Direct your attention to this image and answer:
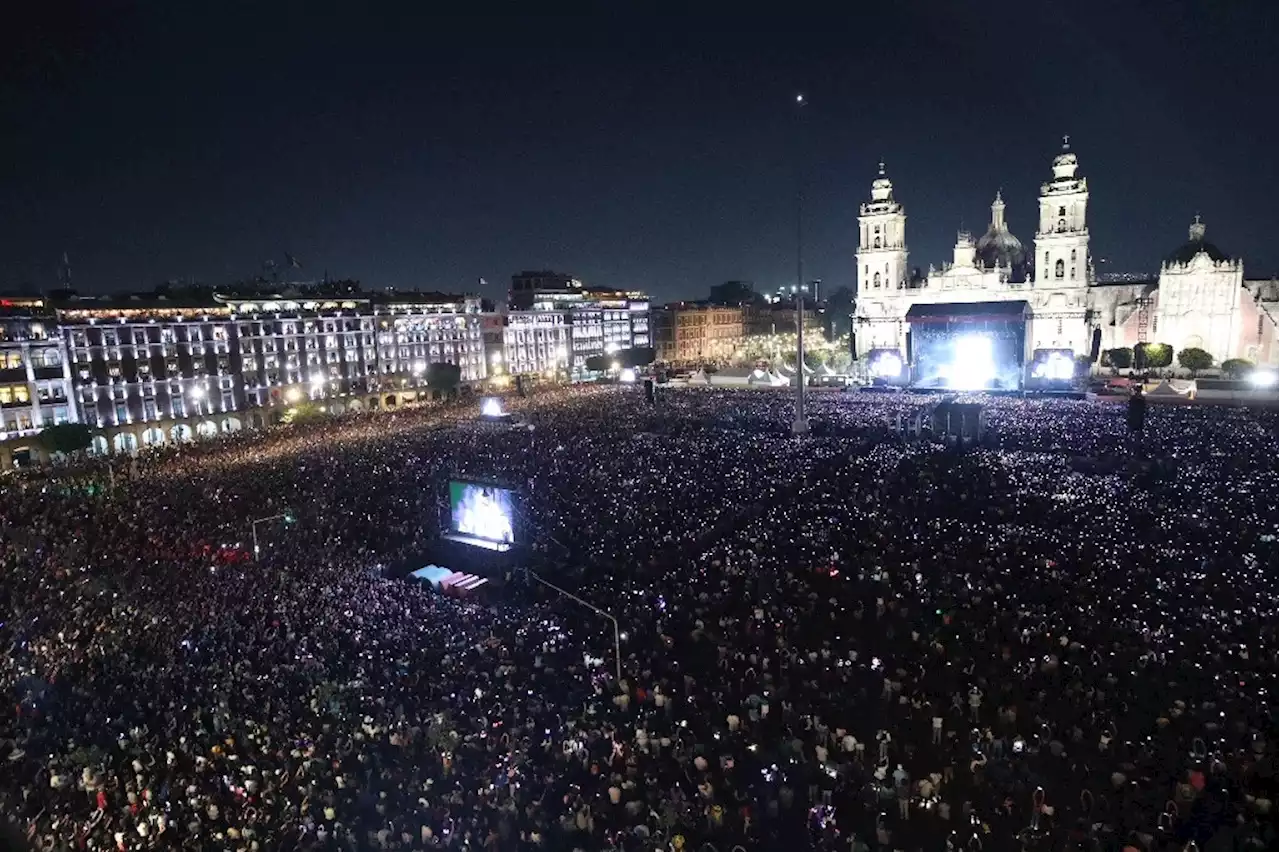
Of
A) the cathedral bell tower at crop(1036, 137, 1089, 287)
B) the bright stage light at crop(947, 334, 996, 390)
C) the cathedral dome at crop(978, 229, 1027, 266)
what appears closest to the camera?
the bright stage light at crop(947, 334, 996, 390)

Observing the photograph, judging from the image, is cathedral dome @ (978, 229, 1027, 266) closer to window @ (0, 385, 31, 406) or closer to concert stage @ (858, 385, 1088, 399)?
concert stage @ (858, 385, 1088, 399)

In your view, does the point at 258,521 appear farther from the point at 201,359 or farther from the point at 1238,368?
the point at 1238,368

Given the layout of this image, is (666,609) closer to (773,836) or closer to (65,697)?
(773,836)

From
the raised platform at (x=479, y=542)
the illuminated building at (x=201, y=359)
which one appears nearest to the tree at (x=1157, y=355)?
the illuminated building at (x=201, y=359)

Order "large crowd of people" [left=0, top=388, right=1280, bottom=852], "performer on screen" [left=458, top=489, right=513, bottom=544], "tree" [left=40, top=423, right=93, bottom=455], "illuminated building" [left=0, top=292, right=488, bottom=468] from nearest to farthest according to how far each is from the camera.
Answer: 1. "large crowd of people" [left=0, top=388, right=1280, bottom=852]
2. "performer on screen" [left=458, top=489, right=513, bottom=544]
3. "tree" [left=40, top=423, right=93, bottom=455]
4. "illuminated building" [left=0, top=292, right=488, bottom=468]

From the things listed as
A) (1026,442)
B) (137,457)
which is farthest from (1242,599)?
(137,457)

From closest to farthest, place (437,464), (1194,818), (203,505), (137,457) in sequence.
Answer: (1194,818)
(203,505)
(437,464)
(137,457)

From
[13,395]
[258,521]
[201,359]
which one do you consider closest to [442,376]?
[201,359]

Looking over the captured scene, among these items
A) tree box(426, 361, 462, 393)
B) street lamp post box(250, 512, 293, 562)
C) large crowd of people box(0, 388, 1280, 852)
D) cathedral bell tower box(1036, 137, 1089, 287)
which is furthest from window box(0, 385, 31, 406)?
cathedral bell tower box(1036, 137, 1089, 287)
